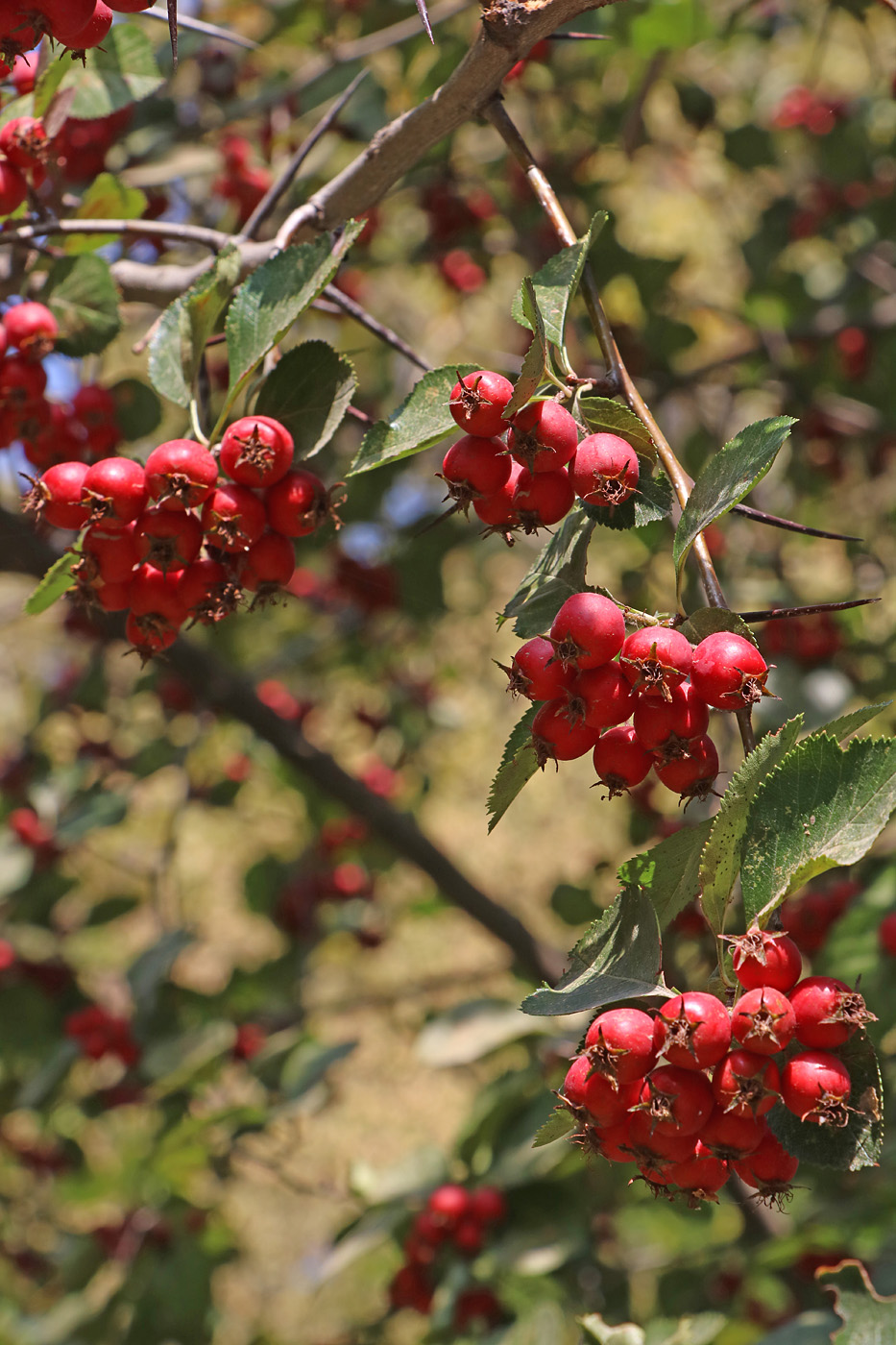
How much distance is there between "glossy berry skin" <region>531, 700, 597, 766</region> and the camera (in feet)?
3.28

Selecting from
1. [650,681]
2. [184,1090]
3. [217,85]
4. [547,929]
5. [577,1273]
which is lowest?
[547,929]

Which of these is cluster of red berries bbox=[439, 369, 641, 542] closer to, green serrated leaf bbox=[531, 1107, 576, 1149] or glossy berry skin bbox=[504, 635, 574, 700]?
glossy berry skin bbox=[504, 635, 574, 700]

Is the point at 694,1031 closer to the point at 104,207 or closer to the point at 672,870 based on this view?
the point at 672,870

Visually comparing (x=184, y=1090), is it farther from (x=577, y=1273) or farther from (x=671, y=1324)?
(x=671, y=1324)

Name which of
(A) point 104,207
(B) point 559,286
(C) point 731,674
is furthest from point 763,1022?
(A) point 104,207

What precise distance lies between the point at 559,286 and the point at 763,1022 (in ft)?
2.24

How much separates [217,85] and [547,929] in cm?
489

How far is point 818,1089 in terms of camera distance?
2.93 feet

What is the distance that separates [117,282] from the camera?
1.68 m

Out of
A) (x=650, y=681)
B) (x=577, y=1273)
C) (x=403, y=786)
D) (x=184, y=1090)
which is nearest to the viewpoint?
(x=650, y=681)

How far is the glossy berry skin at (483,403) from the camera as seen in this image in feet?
3.31

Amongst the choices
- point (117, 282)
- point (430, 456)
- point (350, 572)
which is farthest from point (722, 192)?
point (117, 282)

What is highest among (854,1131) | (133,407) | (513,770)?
(133,407)

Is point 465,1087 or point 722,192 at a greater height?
point 722,192
